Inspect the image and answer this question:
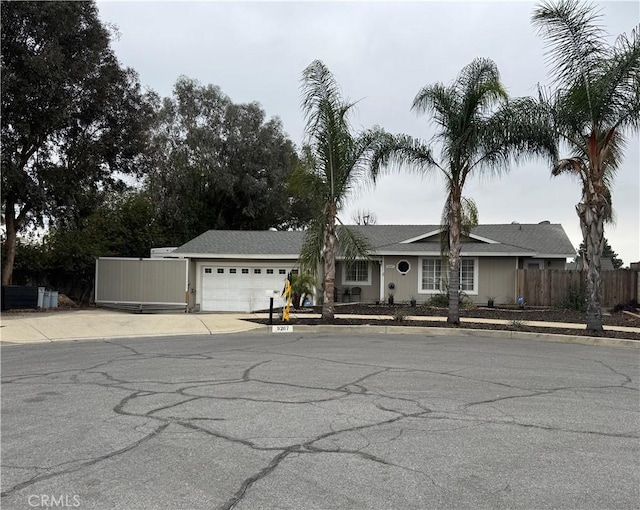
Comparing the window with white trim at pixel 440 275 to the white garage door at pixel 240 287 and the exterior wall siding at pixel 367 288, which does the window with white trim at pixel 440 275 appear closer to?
the exterior wall siding at pixel 367 288

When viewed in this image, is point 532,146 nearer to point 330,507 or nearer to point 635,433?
point 635,433

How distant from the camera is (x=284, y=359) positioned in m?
10.8

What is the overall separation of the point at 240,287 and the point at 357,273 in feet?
18.1

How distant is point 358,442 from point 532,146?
13.2m

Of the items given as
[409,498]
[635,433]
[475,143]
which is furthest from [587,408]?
[475,143]

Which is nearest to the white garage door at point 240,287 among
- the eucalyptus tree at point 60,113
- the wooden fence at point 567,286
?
the eucalyptus tree at point 60,113

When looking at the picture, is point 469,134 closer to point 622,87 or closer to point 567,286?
point 622,87

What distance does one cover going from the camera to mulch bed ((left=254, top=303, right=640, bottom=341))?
16.3 metres

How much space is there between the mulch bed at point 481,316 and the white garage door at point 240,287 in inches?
122

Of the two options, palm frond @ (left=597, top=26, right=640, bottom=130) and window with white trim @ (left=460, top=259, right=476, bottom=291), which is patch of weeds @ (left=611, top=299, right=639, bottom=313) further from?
palm frond @ (left=597, top=26, right=640, bottom=130)

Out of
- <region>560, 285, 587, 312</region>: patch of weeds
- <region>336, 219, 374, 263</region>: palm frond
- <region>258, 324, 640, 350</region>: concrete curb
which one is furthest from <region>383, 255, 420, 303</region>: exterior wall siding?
<region>258, 324, 640, 350</region>: concrete curb

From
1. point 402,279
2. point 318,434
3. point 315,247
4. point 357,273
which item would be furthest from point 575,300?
point 318,434

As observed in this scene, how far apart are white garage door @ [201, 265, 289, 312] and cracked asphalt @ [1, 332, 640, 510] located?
14.8 meters

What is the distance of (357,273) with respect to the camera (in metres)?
27.1
